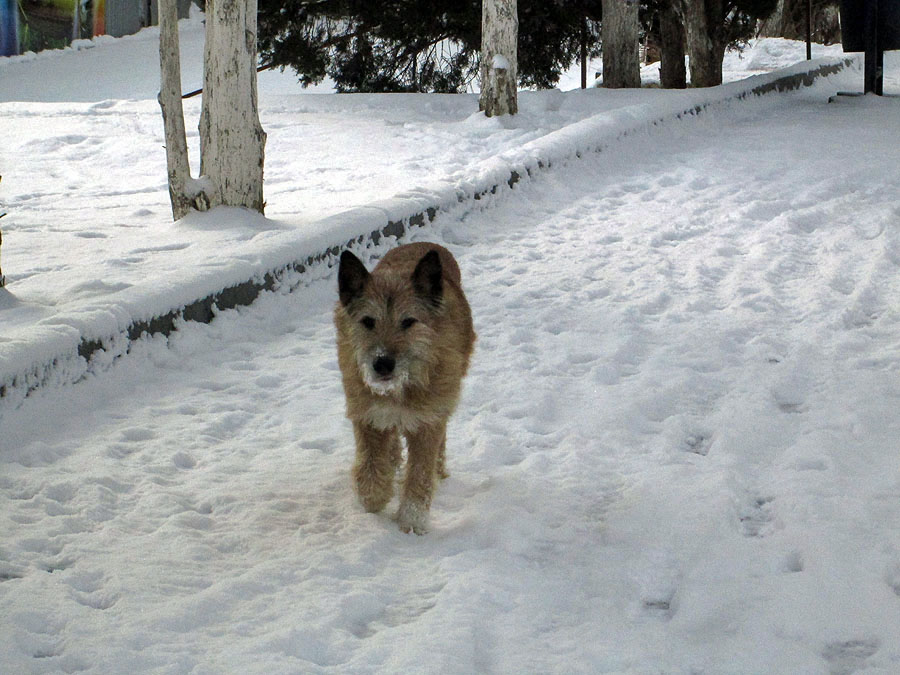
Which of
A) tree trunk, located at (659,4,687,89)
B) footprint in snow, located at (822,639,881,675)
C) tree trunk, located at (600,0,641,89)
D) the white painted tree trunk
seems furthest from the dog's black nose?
tree trunk, located at (659,4,687,89)

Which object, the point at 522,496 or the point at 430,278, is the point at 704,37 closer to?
the point at 522,496

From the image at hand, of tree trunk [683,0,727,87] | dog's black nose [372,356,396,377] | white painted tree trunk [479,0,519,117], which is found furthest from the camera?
tree trunk [683,0,727,87]

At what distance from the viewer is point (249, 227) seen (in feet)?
33.8

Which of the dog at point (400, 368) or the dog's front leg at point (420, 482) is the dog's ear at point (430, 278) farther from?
the dog's front leg at point (420, 482)

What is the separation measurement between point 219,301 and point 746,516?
15.0ft

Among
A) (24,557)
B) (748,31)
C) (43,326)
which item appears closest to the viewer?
(24,557)

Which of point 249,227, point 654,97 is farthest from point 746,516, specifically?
point 654,97

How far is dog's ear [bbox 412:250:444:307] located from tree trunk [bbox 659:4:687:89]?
801 inches

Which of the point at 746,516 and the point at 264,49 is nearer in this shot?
the point at 746,516

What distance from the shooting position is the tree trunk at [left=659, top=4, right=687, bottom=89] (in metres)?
23.8

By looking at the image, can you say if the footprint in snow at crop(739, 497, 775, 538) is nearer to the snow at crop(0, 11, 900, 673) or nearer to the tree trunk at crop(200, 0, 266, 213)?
the snow at crop(0, 11, 900, 673)

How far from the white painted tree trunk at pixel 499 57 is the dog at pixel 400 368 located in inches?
503

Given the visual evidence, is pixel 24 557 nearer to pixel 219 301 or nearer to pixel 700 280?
pixel 219 301

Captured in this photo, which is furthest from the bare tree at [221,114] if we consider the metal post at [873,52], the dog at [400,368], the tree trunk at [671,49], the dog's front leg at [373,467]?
the metal post at [873,52]
